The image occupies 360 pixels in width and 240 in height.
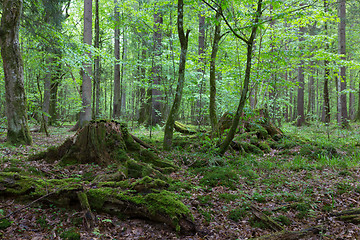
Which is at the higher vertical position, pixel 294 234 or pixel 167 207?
pixel 167 207

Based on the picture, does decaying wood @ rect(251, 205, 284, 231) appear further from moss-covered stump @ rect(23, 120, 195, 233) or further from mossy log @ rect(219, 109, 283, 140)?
mossy log @ rect(219, 109, 283, 140)

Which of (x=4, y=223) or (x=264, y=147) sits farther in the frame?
(x=264, y=147)

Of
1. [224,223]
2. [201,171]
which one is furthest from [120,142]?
[224,223]


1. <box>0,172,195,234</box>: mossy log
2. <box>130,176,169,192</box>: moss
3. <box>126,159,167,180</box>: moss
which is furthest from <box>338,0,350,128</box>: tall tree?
<box>0,172,195,234</box>: mossy log

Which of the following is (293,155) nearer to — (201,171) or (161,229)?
(201,171)

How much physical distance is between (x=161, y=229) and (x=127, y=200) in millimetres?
762

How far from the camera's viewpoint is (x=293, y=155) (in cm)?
791

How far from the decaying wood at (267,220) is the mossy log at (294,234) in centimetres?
16

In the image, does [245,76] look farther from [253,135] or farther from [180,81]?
[253,135]

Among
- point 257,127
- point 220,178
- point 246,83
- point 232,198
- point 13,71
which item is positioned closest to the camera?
point 232,198

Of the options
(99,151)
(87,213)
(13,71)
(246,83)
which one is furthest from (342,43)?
(13,71)

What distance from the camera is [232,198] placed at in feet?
14.7

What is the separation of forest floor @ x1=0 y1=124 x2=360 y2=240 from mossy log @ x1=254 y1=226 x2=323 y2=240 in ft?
0.28

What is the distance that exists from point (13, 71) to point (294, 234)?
909 cm
